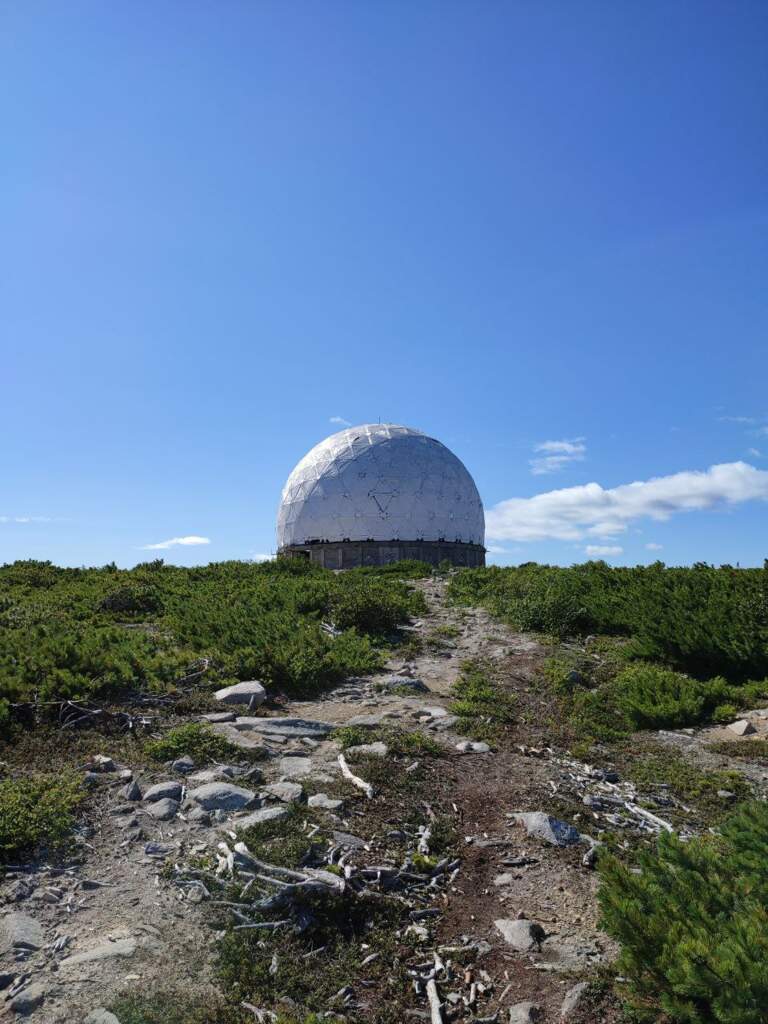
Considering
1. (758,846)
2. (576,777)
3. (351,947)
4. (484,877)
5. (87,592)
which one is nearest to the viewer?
(758,846)

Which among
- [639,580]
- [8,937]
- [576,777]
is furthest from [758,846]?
[639,580]

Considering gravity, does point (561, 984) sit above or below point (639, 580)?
below

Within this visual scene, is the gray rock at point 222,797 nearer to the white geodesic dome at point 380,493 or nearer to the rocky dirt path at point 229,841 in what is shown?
the rocky dirt path at point 229,841

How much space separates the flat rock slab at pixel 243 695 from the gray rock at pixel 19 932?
5284 millimetres

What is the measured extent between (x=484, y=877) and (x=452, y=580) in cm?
1680

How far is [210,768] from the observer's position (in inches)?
305

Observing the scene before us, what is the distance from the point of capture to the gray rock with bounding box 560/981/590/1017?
173 inches

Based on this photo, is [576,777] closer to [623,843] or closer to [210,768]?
[623,843]

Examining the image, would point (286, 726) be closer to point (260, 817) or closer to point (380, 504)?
point (260, 817)

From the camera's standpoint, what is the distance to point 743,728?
1032 centimetres

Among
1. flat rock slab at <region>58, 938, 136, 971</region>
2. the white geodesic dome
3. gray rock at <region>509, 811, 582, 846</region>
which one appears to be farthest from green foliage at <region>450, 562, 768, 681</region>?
the white geodesic dome

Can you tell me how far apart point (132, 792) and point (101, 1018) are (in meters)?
3.01

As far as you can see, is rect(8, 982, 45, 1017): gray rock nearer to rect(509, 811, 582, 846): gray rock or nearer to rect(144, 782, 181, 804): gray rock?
rect(144, 782, 181, 804): gray rock

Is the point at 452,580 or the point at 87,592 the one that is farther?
the point at 452,580
